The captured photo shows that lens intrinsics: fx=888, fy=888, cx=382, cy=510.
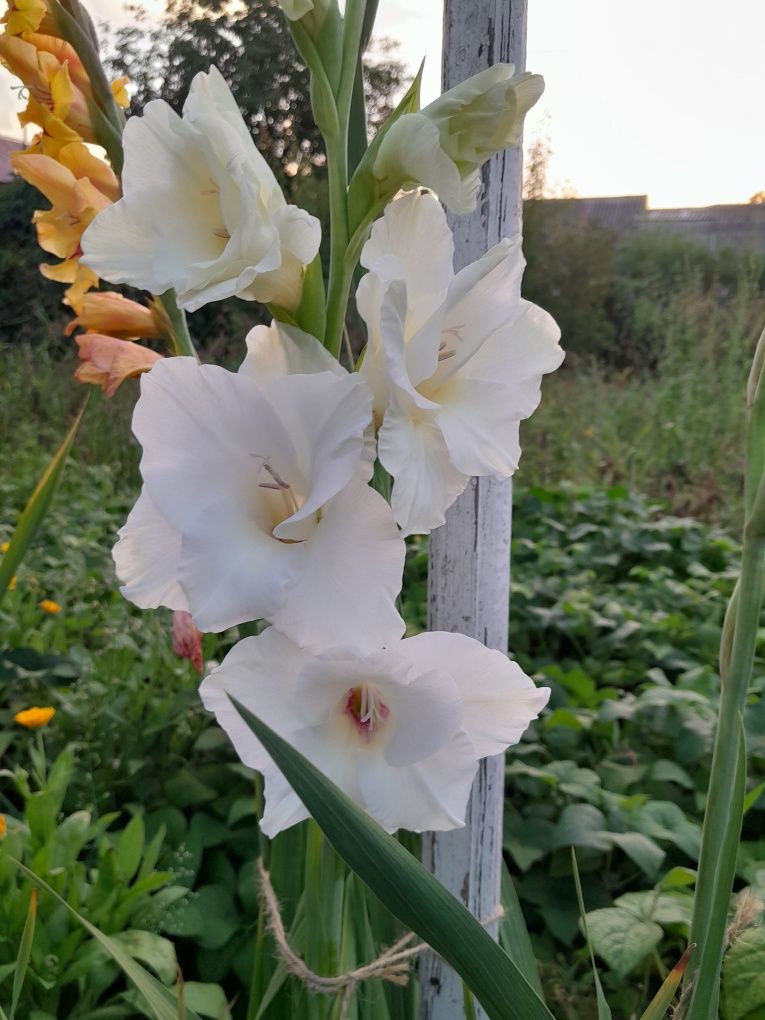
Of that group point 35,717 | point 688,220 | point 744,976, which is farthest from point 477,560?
point 688,220

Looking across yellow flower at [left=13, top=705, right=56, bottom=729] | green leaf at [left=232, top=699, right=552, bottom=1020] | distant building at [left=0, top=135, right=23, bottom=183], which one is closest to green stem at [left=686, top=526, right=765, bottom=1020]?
green leaf at [left=232, top=699, right=552, bottom=1020]

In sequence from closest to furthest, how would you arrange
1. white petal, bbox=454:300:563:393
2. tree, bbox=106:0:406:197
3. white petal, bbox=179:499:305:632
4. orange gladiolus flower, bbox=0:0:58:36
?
white petal, bbox=179:499:305:632
white petal, bbox=454:300:563:393
orange gladiolus flower, bbox=0:0:58:36
tree, bbox=106:0:406:197

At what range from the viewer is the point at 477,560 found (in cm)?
93

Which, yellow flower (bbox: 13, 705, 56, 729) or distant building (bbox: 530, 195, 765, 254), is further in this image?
distant building (bbox: 530, 195, 765, 254)

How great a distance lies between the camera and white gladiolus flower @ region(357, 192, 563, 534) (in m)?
0.50

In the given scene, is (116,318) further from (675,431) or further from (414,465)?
(675,431)

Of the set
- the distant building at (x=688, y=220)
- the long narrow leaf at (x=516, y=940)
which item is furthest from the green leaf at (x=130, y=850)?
the distant building at (x=688, y=220)

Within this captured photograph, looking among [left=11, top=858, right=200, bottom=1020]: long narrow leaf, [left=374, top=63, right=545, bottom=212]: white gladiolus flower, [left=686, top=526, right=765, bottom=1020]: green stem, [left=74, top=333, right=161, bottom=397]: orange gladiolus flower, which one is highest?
[left=374, top=63, right=545, bottom=212]: white gladiolus flower

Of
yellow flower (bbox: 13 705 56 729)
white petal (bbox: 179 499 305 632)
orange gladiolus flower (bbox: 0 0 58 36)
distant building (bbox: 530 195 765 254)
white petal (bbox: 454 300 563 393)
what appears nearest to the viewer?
white petal (bbox: 179 499 305 632)

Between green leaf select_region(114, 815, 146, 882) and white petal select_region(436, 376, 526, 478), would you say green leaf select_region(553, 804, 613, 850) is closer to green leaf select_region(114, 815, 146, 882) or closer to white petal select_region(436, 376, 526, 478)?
green leaf select_region(114, 815, 146, 882)

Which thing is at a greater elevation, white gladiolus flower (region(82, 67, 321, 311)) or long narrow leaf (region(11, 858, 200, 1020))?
white gladiolus flower (region(82, 67, 321, 311))

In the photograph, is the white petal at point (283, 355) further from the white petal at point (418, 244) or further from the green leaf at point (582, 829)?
the green leaf at point (582, 829)

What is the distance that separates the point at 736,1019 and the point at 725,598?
125 centimetres

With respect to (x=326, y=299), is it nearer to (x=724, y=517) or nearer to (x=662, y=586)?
(x=662, y=586)
